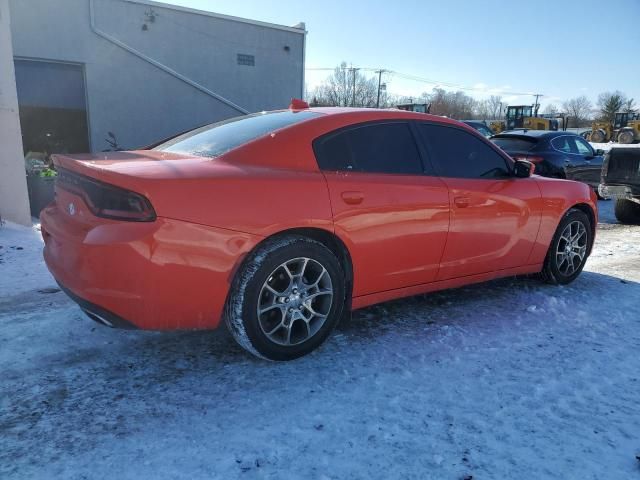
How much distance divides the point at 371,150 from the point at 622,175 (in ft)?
20.4

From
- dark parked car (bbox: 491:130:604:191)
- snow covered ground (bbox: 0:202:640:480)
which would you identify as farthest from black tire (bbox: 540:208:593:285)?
dark parked car (bbox: 491:130:604:191)

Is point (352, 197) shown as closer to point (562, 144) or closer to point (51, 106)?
point (562, 144)

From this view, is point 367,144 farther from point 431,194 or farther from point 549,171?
point 549,171

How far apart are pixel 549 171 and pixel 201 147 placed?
27.7 ft

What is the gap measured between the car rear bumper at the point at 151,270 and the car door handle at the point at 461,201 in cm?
166

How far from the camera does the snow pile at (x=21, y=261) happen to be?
13.9ft

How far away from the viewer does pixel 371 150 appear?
3.31 meters

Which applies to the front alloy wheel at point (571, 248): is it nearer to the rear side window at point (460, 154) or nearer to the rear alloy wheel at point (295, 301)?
Result: the rear side window at point (460, 154)

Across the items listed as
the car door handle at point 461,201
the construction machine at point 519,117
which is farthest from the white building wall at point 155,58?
the construction machine at point 519,117

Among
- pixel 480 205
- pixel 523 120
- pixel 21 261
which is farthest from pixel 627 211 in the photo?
pixel 523 120

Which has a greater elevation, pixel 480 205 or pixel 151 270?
pixel 480 205

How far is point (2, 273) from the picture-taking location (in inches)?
178

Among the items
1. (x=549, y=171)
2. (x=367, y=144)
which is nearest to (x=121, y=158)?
(x=367, y=144)

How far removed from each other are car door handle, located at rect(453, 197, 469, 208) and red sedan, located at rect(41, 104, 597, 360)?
0.01 m
